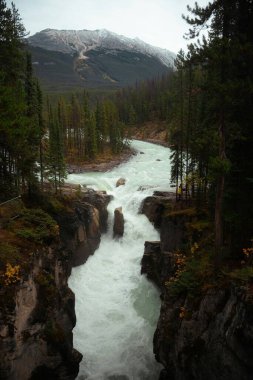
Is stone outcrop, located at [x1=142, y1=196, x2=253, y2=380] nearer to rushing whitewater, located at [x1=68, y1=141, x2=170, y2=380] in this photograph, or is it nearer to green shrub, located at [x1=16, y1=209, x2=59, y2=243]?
rushing whitewater, located at [x1=68, y1=141, x2=170, y2=380]

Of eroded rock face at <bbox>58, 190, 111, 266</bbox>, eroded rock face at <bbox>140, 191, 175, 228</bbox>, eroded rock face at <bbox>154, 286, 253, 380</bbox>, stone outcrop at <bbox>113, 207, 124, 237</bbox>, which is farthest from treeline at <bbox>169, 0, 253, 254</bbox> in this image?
stone outcrop at <bbox>113, 207, 124, 237</bbox>

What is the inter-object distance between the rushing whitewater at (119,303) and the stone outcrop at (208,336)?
3005 millimetres

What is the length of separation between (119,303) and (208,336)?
1519cm

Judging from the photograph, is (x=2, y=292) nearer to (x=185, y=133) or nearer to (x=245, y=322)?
(x=245, y=322)

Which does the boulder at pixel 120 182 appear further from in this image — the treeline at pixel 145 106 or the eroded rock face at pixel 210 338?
the treeline at pixel 145 106

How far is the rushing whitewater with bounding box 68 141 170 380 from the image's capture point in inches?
891

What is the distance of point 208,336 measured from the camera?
1579 centimetres

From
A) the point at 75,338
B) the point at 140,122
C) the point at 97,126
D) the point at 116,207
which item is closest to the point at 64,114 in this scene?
the point at 97,126

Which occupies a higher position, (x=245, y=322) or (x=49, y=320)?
(x=245, y=322)

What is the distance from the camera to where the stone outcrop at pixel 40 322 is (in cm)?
1581

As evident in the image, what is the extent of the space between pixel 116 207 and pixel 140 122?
88.4 metres

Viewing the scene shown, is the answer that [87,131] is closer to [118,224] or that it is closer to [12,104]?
[118,224]

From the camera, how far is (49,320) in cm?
1886

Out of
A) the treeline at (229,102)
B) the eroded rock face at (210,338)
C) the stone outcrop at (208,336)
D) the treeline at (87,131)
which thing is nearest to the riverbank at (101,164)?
the treeline at (87,131)
